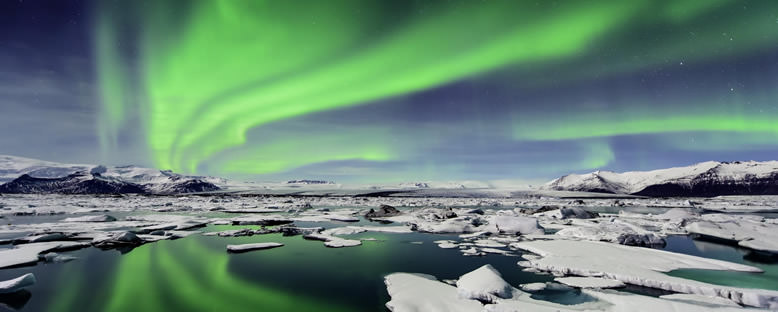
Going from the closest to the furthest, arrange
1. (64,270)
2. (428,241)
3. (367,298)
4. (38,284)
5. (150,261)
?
(367,298) → (38,284) → (64,270) → (150,261) → (428,241)

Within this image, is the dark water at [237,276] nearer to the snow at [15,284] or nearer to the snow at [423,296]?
the snow at [15,284]

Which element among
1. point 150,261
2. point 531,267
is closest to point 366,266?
point 531,267

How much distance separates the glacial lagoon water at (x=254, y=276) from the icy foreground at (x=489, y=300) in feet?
1.26

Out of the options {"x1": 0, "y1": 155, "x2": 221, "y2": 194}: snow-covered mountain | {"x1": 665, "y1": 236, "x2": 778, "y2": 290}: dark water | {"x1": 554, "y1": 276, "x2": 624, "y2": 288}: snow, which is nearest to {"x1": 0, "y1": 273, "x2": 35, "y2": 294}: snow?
{"x1": 554, "y1": 276, "x2": 624, "y2": 288}: snow

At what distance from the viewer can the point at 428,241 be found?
1303 cm

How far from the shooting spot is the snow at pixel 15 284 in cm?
606

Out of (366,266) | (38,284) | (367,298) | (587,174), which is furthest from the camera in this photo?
(587,174)

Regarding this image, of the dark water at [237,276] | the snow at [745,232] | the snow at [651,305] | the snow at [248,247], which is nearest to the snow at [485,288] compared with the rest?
the dark water at [237,276]

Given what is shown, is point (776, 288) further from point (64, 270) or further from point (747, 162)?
point (747, 162)

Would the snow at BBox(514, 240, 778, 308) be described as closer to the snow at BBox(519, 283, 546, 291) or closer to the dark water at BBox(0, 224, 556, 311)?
the dark water at BBox(0, 224, 556, 311)

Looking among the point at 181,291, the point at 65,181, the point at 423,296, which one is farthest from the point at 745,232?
the point at 65,181

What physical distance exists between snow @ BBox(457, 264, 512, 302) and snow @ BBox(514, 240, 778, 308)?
2.66 m

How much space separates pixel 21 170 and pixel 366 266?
515 ft

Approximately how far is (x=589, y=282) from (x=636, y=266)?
196 cm
